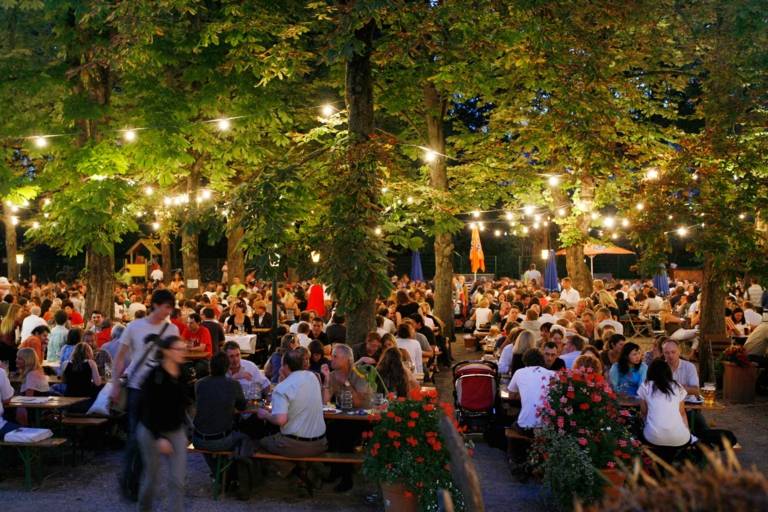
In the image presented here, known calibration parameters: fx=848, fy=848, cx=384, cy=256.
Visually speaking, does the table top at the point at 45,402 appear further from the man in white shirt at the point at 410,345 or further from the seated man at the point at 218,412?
the man in white shirt at the point at 410,345

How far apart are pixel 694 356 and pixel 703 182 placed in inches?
168

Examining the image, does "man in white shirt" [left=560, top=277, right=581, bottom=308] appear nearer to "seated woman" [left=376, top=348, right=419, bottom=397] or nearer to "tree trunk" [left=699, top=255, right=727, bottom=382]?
"tree trunk" [left=699, top=255, right=727, bottom=382]

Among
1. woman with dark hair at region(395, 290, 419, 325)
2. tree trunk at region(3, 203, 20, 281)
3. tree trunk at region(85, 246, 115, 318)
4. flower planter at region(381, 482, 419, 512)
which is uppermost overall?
tree trunk at region(3, 203, 20, 281)

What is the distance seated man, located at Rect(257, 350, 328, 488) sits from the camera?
27.2 feet

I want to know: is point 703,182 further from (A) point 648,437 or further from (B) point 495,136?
(B) point 495,136

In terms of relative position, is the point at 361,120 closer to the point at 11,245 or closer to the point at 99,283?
the point at 99,283

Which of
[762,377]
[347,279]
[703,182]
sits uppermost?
[703,182]

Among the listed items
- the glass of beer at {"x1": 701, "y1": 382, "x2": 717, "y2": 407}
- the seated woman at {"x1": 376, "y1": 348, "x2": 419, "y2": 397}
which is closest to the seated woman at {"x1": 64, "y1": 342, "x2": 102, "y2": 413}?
the seated woman at {"x1": 376, "y1": 348, "x2": 419, "y2": 397}

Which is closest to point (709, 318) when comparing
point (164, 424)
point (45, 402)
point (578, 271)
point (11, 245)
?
point (578, 271)

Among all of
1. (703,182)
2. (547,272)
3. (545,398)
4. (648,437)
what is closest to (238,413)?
(545,398)

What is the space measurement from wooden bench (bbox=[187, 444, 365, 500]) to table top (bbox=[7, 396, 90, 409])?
1.99 m

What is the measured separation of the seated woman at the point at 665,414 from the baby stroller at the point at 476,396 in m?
2.48

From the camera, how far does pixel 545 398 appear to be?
8.46 meters

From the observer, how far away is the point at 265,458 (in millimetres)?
8359
